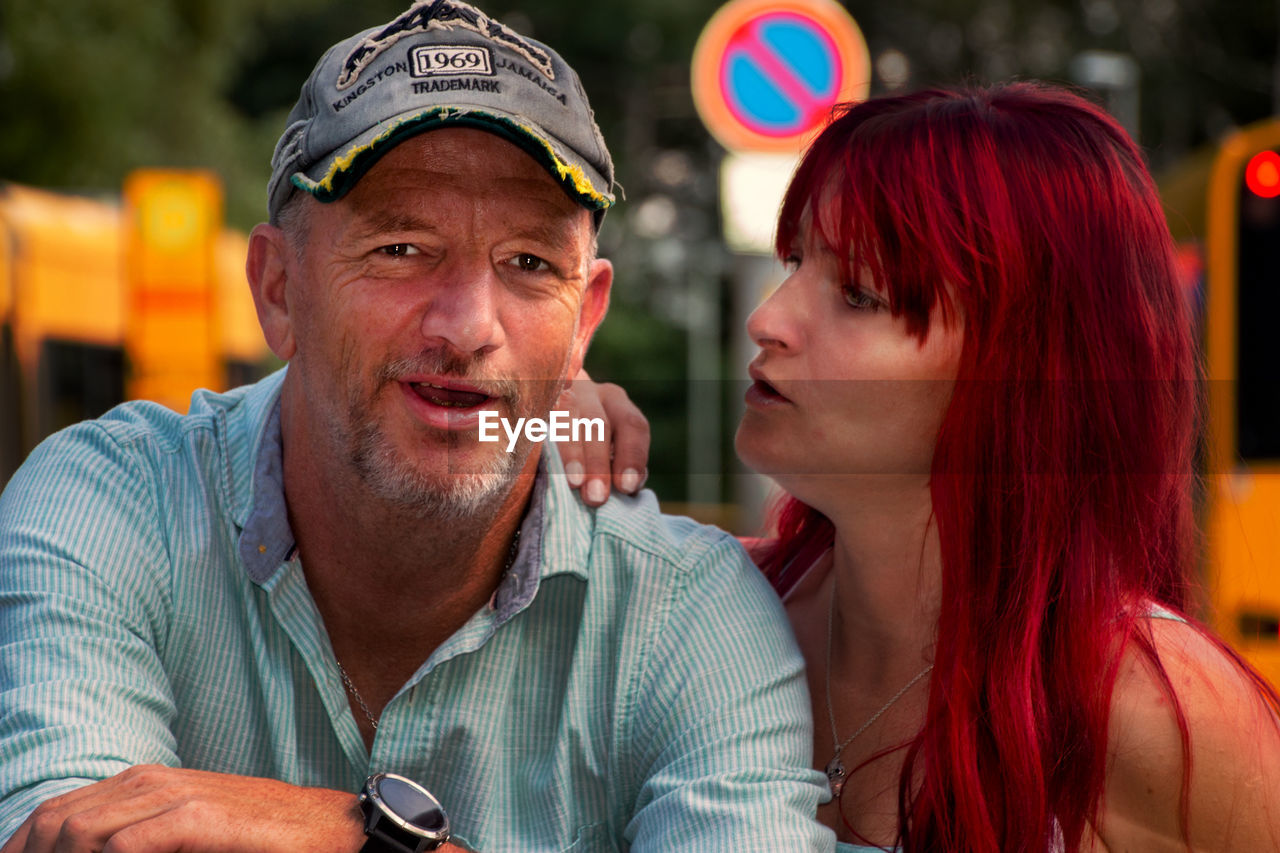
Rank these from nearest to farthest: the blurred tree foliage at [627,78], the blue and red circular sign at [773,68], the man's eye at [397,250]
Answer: the man's eye at [397,250], the blue and red circular sign at [773,68], the blurred tree foliage at [627,78]

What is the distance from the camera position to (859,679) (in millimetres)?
3225

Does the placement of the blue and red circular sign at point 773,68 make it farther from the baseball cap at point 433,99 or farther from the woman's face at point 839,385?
the baseball cap at point 433,99

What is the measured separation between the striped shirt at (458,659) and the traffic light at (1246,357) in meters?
4.38

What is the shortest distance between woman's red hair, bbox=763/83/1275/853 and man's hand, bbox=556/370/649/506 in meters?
0.57

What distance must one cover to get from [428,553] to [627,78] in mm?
30815

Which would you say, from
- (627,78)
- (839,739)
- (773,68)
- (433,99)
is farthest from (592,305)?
(627,78)

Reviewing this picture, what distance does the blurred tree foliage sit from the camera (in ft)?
60.0

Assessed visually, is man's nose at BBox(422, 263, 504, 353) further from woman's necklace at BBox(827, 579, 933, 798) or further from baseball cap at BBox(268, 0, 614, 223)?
woman's necklace at BBox(827, 579, 933, 798)

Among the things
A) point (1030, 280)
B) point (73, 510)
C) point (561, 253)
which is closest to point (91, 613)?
point (73, 510)

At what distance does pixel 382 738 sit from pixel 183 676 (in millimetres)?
378

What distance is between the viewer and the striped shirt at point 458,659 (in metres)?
2.58

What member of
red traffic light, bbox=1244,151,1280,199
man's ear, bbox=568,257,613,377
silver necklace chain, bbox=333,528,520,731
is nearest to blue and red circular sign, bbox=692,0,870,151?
red traffic light, bbox=1244,151,1280,199

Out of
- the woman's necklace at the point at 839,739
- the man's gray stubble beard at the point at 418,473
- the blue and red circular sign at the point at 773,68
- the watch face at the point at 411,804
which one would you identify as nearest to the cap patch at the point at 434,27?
the man's gray stubble beard at the point at 418,473

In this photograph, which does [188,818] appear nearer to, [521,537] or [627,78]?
[521,537]
